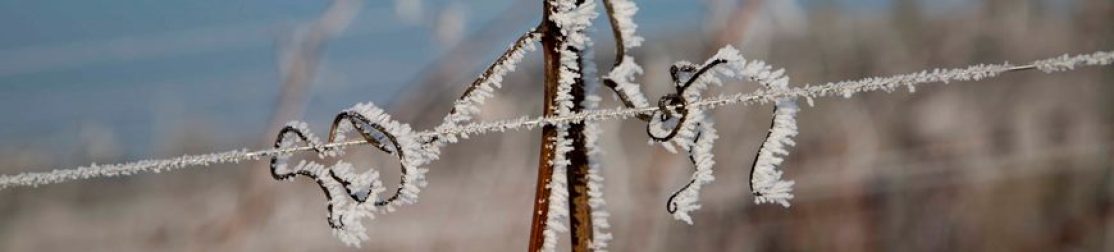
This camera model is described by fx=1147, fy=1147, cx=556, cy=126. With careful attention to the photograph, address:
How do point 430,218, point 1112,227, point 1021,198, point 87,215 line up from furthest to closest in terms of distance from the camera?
1. point 87,215
2. point 1021,198
3. point 430,218
4. point 1112,227

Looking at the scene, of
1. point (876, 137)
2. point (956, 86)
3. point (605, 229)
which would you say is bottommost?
point (605, 229)

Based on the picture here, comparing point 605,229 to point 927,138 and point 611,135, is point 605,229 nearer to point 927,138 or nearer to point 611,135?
point 611,135

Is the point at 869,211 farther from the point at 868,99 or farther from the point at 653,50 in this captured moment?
the point at 653,50

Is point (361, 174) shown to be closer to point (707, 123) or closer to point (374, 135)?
point (374, 135)

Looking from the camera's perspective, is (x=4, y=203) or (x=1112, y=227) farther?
(x=4, y=203)

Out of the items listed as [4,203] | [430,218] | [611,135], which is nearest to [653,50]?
[611,135]

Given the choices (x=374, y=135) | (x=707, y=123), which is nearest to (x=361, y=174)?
(x=374, y=135)

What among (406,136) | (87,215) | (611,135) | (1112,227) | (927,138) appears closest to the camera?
(406,136)

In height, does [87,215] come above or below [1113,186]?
above

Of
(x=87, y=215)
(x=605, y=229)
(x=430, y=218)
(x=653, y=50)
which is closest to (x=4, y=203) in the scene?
(x=87, y=215)
